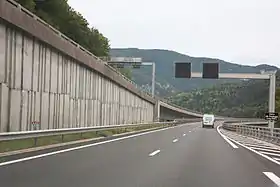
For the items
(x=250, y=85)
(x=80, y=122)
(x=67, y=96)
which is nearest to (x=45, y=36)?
(x=67, y=96)

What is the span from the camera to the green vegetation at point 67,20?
200ft

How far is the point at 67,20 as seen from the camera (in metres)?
71.2

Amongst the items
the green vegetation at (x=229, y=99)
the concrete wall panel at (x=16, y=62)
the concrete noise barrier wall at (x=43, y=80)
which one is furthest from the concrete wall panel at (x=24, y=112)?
the green vegetation at (x=229, y=99)

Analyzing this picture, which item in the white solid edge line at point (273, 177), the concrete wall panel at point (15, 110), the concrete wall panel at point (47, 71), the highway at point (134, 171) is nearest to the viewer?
the highway at point (134, 171)

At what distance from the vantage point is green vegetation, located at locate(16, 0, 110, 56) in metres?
60.9

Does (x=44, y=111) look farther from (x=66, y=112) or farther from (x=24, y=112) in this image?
(x=66, y=112)

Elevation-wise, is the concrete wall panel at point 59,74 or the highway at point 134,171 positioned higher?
the concrete wall panel at point 59,74

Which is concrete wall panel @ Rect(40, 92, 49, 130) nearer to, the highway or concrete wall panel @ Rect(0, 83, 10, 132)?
concrete wall panel @ Rect(0, 83, 10, 132)

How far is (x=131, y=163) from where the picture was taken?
14.2 metres

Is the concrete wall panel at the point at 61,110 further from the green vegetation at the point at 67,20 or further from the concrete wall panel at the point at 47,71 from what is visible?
the green vegetation at the point at 67,20

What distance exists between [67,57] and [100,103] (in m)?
9.68

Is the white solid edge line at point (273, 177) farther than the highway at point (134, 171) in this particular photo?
Yes

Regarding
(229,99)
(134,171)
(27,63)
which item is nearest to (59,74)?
(27,63)

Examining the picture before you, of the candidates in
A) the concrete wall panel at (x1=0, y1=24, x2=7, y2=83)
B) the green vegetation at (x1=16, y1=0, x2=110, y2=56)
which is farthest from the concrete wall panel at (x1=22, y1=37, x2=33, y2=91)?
→ the green vegetation at (x1=16, y1=0, x2=110, y2=56)
